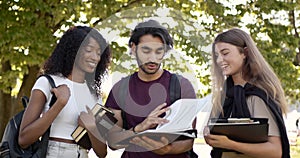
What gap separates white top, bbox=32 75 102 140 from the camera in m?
3.15

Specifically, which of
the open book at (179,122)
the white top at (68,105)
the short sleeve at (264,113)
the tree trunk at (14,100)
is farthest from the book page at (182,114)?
the tree trunk at (14,100)

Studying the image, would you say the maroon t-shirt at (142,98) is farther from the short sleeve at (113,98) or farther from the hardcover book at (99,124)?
the hardcover book at (99,124)

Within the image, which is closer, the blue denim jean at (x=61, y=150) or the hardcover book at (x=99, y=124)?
the hardcover book at (x=99, y=124)

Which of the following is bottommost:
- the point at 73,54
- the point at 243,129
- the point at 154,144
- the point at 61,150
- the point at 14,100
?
the point at 14,100

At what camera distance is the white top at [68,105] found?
315cm

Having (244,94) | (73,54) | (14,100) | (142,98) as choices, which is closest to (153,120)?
(142,98)

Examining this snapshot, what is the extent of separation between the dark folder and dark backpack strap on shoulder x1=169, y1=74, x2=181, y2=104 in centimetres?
24

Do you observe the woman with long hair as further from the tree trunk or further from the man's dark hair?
the tree trunk

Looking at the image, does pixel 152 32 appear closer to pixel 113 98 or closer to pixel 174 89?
pixel 174 89

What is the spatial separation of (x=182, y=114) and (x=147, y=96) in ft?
0.95

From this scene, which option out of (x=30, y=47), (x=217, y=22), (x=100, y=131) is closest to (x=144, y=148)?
(x=100, y=131)

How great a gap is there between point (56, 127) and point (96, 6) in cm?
634

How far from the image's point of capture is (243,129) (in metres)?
2.81

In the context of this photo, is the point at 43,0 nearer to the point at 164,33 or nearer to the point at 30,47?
the point at 30,47
